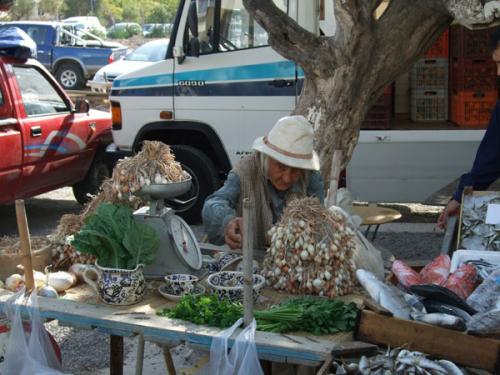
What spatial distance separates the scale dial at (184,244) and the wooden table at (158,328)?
185 mm

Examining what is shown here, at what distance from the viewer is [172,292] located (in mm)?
2996

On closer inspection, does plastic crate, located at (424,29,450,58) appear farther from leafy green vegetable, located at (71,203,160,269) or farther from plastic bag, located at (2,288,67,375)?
plastic bag, located at (2,288,67,375)

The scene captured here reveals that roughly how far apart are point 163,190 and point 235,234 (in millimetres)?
436

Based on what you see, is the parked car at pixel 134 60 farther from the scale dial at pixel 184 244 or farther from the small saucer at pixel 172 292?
the small saucer at pixel 172 292

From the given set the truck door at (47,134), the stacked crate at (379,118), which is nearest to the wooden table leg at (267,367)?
the stacked crate at (379,118)

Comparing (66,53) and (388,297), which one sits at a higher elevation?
(66,53)

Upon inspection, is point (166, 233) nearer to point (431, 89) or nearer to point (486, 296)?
point (486, 296)

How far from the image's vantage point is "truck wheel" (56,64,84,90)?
2138 cm

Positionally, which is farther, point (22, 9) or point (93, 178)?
point (22, 9)

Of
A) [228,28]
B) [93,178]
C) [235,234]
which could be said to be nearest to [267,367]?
[235,234]

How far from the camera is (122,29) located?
40875 mm

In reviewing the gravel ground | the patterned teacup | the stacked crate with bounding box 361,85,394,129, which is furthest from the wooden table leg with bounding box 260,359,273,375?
the stacked crate with bounding box 361,85,394,129

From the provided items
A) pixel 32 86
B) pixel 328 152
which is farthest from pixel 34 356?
pixel 32 86

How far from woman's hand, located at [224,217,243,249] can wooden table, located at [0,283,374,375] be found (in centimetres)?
43
